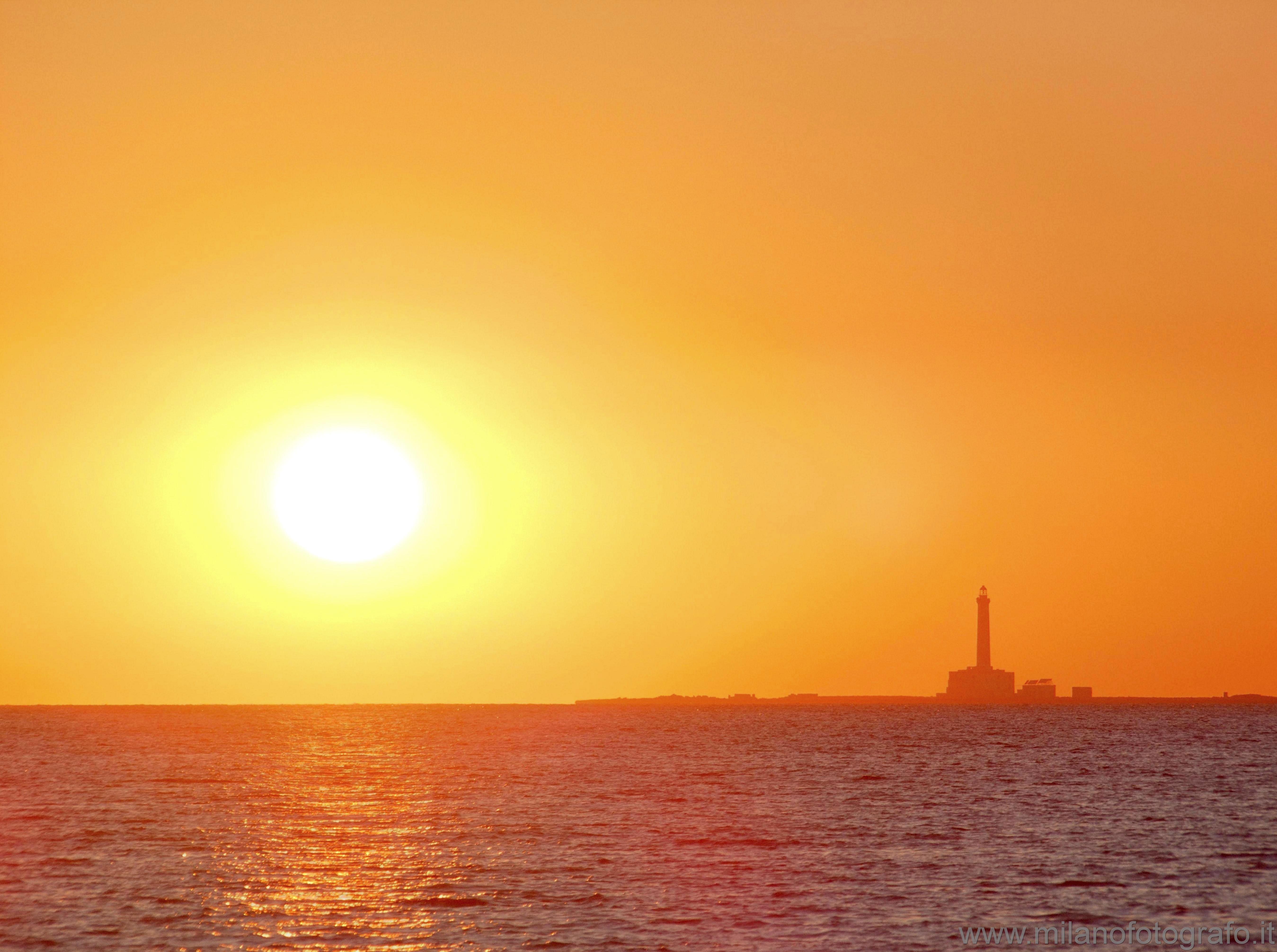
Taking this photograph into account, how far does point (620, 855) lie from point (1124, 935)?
22962 mm

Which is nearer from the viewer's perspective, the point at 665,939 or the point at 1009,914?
the point at 665,939

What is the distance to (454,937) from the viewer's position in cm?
4203

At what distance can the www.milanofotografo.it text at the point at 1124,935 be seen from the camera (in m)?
40.8

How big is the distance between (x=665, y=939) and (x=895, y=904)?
972 cm

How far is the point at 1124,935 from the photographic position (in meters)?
42.0

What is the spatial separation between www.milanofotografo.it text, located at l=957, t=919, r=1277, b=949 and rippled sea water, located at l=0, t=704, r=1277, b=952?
82 centimetres

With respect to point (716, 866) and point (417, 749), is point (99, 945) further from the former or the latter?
point (417, 749)

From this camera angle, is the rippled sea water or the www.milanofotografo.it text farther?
the rippled sea water

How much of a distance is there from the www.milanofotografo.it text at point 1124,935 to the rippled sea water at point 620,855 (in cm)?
82

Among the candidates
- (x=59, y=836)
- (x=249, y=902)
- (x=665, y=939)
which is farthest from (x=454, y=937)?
(x=59, y=836)

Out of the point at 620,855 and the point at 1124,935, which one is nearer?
the point at 1124,935

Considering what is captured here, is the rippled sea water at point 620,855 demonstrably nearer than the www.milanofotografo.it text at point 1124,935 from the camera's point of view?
No

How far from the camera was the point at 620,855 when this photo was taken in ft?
194

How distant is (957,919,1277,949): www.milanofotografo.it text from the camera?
4081 centimetres
